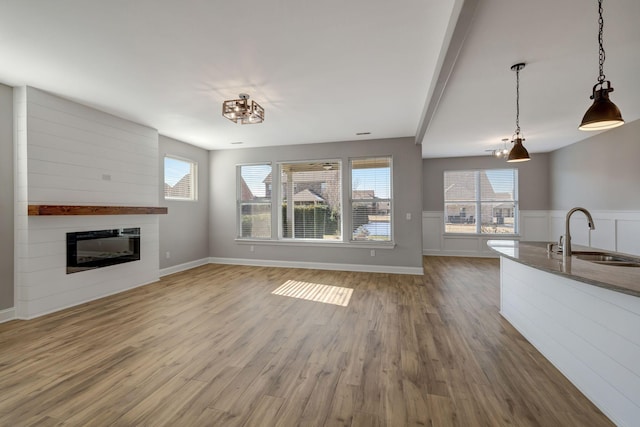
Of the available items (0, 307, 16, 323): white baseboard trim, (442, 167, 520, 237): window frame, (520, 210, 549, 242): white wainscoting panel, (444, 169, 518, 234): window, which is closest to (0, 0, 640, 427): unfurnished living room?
(0, 307, 16, 323): white baseboard trim

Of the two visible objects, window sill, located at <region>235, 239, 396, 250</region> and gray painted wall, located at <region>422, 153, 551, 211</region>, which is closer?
window sill, located at <region>235, 239, 396, 250</region>

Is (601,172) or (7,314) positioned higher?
(601,172)

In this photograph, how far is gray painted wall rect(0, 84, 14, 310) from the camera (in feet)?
10.3

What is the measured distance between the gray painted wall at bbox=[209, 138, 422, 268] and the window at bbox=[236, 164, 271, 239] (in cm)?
16

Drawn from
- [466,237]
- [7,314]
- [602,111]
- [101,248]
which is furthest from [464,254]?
[7,314]

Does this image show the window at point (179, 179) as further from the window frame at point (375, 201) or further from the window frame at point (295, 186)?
the window frame at point (375, 201)

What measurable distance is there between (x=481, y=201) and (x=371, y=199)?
3.59m

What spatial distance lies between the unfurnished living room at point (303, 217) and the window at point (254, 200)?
0.05 m

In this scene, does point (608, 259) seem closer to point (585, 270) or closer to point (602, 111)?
point (585, 270)

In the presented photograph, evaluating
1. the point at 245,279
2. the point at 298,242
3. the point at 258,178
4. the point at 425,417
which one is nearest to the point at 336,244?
the point at 298,242

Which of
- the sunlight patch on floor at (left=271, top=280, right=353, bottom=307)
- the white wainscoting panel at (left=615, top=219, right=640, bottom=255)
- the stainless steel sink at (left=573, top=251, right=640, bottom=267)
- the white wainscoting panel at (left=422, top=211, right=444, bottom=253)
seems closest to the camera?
the stainless steel sink at (left=573, top=251, right=640, bottom=267)

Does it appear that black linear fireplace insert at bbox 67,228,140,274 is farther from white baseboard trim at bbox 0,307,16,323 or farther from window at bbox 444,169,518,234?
window at bbox 444,169,518,234

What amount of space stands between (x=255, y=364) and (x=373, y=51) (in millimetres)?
2938

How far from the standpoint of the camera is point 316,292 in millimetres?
4211
